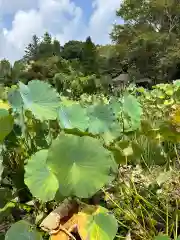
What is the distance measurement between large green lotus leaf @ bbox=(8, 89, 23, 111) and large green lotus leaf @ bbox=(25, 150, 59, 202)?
0.69 feet

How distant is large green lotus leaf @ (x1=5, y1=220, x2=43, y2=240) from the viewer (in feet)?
2.38

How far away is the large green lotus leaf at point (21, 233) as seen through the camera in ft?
2.38

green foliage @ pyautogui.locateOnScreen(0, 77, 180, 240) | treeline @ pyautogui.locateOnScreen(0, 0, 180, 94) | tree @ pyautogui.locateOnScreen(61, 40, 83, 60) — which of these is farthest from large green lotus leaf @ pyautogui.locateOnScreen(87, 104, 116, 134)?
tree @ pyautogui.locateOnScreen(61, 40, 83, 60)

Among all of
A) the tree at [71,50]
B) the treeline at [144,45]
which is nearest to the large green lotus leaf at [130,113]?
the treeline at [144,45]

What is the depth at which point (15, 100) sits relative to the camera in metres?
1.00

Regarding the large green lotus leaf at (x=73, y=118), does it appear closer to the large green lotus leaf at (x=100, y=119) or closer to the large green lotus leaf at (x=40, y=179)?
the large green lotus leaf at (x=100, y=119)

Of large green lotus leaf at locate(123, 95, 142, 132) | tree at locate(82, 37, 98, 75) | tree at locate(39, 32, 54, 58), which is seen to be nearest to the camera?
large green lotus leaf at locate(123, 95, 142, 132)

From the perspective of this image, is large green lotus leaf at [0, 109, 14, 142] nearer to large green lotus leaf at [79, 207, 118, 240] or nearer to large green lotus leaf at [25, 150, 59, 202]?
large green lotus leaf at [25, 150, 59, 202]

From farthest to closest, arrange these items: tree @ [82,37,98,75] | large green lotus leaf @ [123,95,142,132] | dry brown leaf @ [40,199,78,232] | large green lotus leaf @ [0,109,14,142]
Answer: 1. tree @ [82,37,98,75]
2. large green lotus leaf @ [123,95,142,132]
3. large green lotus leaf @ [0,109,14,142]
4. dry brown leaf @ [40,199,78,232]

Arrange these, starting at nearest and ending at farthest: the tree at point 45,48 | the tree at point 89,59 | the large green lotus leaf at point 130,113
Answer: the large green lotus leaf at point 130,113 → the tree at point 89,59 → the tree at point 45,48

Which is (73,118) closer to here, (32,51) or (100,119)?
(100,119)

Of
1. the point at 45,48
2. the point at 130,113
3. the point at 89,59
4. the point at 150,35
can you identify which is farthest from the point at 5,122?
the point at 45,48

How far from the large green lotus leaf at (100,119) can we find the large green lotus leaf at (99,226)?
33 cm

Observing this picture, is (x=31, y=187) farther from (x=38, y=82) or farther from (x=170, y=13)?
(x=170, y=13)
